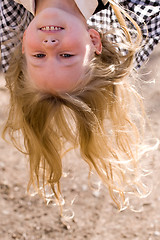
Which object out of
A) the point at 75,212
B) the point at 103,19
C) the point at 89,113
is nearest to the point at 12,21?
the point at 103,19

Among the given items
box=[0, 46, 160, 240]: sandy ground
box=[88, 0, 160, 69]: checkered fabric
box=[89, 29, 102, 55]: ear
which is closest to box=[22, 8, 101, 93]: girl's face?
box=[89, 29, 102, 55]: ear

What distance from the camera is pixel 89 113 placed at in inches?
55.2

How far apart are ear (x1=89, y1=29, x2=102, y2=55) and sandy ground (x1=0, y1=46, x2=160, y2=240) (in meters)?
0.86

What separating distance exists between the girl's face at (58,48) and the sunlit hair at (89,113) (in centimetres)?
6

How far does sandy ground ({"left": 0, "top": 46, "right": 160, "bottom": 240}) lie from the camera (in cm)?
191

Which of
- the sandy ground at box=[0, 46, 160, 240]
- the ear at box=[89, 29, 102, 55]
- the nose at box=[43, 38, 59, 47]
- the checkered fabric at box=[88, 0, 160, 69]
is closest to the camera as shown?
the nose at box=[43, 38, 59, 47]

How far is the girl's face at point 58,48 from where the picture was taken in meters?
1.19

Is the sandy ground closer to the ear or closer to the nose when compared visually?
the ear

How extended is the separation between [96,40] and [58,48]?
0.17m

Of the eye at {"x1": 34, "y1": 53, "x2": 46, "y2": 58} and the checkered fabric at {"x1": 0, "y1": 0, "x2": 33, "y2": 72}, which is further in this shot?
the checkered fabric at {"x1": 0, "y1": 0, "x2": 33, "y2": 72}

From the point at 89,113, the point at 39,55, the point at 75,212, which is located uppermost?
the point at 39,55

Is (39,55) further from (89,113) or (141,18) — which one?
(141,18)

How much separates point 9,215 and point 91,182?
1.41 feet

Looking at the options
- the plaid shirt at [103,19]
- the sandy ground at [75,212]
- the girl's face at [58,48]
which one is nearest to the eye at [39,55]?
the girl's face at [58,48]
